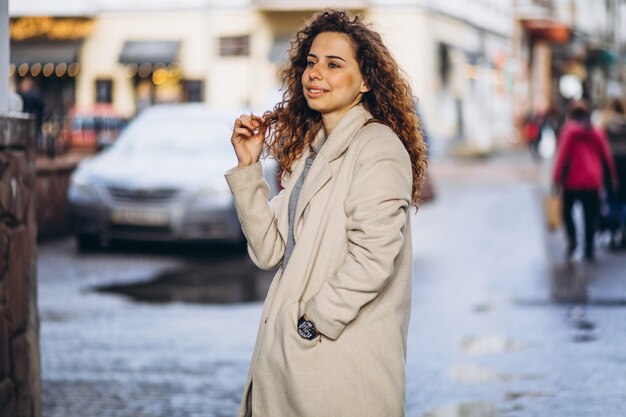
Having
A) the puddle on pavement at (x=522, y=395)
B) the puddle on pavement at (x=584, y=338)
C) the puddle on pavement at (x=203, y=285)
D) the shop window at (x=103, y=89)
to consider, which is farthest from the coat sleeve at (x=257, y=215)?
the shop window at (x=103, y=89)

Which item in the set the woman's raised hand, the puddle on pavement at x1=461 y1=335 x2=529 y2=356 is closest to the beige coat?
the woman's raised hand

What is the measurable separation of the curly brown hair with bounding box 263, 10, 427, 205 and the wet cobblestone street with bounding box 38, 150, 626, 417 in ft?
8.96

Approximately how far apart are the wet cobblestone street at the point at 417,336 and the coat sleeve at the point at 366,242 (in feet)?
9.71

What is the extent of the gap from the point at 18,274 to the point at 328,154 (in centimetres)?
222

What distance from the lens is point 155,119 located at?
1619cm

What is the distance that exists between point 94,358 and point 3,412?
271cm

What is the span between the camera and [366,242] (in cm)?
364

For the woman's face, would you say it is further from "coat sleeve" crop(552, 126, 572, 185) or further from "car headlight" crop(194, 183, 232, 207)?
"car headlight" crop(194, 183, 232, 207)

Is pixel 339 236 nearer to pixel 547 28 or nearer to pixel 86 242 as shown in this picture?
pixel 86 242

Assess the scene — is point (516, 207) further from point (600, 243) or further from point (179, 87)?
point (179, 87)

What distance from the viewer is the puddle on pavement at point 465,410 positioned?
6.49 metres

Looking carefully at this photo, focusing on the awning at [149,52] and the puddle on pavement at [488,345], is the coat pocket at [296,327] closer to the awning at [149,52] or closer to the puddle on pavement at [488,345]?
the puddle on pavement at [488,345]

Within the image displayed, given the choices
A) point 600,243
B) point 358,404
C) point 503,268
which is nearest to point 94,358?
point 358,404

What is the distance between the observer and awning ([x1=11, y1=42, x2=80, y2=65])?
4219cm
